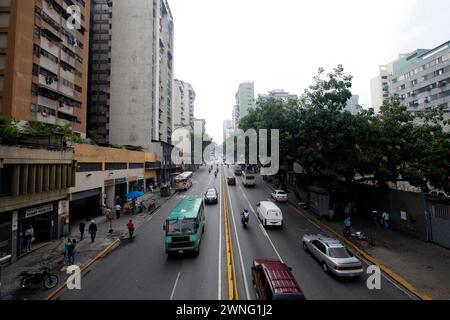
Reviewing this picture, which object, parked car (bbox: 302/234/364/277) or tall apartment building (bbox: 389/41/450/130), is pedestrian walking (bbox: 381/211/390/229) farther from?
tall apartment building (bbox: 389/41/450/130)

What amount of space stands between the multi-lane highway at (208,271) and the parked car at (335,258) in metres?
0.47

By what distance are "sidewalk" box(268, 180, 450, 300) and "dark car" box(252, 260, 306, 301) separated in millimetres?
6479

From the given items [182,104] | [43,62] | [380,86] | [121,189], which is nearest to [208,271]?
[121,189]

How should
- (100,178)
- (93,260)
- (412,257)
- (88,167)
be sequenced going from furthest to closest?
(100,178), (88,167), (93,260), (412,257)

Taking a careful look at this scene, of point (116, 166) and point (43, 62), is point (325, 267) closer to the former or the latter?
point (116, 166)

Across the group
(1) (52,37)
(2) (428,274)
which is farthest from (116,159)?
(2) (428,274)

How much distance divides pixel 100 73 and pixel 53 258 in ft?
152

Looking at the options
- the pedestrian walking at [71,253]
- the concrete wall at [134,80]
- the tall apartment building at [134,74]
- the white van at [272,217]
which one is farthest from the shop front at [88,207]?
the concrete wall at [134,80]

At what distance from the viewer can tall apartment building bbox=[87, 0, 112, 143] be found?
2053 inches

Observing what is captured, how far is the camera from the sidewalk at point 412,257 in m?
11.6

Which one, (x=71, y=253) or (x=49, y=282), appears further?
(x=71, y=253)

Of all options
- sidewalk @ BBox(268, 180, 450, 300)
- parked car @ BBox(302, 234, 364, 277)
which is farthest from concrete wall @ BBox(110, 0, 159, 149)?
parked car @ BBox(302, 234, 364, 277)

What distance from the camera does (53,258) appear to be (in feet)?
51.6
